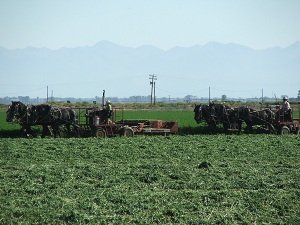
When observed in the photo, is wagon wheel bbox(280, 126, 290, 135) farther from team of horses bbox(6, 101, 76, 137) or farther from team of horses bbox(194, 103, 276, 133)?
team of horses bbox(6, 101, 76, 137)

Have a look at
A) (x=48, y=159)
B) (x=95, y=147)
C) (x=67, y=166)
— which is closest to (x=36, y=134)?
(x=95, y=147)

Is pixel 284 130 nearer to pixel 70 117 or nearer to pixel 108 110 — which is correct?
pixel 108 110

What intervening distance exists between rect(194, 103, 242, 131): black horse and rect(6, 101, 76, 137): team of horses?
765 cm

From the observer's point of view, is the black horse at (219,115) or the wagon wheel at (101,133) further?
the black horse at (219,115)

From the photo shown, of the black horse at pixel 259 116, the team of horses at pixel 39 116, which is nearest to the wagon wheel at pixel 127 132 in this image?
the team of horses at pixel 39 116

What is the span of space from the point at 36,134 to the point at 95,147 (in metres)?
7.44

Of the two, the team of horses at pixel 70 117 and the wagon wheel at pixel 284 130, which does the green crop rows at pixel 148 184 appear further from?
the wagon wheel at pixel 284 130

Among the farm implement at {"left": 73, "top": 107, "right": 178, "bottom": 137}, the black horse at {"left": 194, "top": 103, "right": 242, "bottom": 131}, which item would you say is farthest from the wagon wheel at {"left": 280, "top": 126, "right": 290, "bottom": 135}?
the farm implement at {"left": 73, "top": 107, "right": 178, "bottom": 137}

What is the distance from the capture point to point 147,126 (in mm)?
25922

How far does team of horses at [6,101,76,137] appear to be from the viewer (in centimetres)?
2484

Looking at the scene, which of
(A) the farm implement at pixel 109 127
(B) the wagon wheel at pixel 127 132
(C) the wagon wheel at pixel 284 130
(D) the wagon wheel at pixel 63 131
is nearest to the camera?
(A) the farm implement at pixel 109 127

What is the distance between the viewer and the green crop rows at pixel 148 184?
9.47 metres

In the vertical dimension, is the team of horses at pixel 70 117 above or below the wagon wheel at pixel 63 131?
above

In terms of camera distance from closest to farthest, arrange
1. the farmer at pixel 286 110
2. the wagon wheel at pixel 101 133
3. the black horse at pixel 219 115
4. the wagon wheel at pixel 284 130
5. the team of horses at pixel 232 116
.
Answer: the wagon wheel at pixel 101 133 → the wagon wheel at pixel 284 130 → the farmer at pixel 286 110 → the team of horses at pixel 232 116 → the black horse at pixel 219 115
